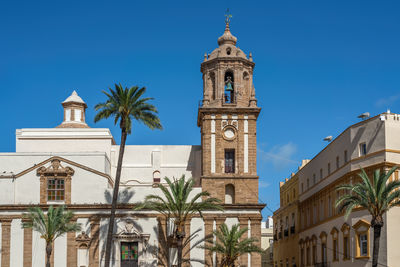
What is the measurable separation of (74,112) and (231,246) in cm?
2129

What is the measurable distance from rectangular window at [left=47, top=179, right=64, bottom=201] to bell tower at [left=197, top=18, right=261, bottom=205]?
36.8 ft

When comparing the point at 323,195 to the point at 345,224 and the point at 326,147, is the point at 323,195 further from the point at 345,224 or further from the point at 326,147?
the point at 345,224

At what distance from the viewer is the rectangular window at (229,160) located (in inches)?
2109

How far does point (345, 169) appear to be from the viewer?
157ft

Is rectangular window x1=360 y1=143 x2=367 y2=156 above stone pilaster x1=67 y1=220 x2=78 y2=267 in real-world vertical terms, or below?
above

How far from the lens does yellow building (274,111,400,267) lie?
43.0m

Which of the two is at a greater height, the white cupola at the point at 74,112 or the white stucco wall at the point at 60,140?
the white cupola at the point at 74,112

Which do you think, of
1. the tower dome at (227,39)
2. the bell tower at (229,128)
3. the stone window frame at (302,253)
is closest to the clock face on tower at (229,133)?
the bell tower at (229,128)

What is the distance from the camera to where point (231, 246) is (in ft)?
158

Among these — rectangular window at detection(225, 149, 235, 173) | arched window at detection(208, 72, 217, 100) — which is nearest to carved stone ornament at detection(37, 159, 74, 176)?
rectangular window at detection(225, 149, 235, 173)

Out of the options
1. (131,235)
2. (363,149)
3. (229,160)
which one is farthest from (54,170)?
(363,149)

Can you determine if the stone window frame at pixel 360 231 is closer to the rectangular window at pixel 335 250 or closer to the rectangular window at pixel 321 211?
the rectangular window at pixel 335 250

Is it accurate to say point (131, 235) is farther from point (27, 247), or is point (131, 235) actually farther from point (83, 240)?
point (27, 247)

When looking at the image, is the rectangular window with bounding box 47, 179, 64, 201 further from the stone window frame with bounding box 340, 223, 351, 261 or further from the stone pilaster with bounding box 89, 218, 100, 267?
the stone window frame with bounding box 340, 223, 351, 261
